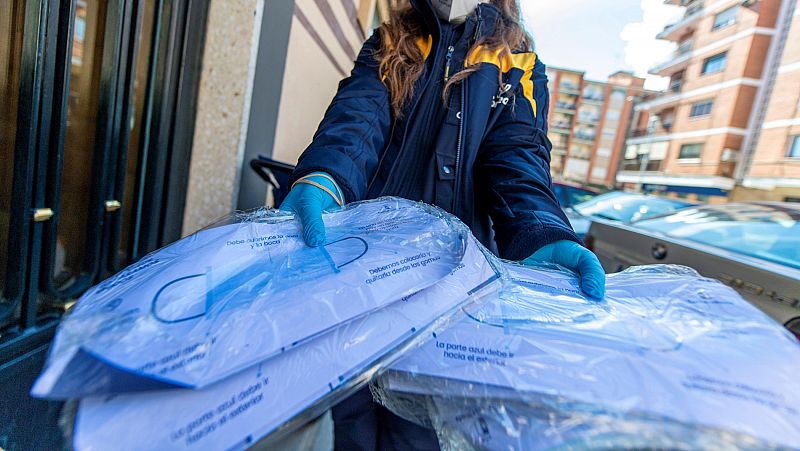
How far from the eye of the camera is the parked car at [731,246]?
5.38ft

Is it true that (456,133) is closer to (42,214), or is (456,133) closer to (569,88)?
(42,214)

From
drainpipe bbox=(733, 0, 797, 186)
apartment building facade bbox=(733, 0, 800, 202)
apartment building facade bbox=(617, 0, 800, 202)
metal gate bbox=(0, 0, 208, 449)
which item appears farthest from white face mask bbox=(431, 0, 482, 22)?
drainpipe bbox=(733, 0, 797, 186)

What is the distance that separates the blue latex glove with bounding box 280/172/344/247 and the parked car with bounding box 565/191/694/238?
3689 millimetres

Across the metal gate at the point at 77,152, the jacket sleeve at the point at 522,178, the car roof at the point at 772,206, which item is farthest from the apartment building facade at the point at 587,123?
the jacket sleeve at the point at 522,178

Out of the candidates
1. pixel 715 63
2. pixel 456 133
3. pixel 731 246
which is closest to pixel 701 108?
pixel 715 63

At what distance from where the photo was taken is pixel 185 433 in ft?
1.30

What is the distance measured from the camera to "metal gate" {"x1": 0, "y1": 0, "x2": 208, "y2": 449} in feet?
4.20

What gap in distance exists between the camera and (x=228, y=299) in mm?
536

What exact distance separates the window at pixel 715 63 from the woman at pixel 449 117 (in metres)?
29.7

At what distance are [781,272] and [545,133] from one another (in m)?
1.29

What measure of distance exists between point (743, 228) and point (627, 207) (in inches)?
92.8


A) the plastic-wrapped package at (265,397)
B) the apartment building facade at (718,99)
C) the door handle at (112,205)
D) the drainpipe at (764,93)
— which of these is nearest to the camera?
the plastic-wrapped package at (265,397)

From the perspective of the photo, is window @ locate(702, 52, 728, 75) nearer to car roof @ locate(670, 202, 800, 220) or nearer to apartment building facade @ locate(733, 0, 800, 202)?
apartment building facade @ locate(733, 0, 800, 202)

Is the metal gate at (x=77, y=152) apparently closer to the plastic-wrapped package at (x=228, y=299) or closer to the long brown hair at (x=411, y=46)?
the plastic-wrapped package at (x=228, y=299)
